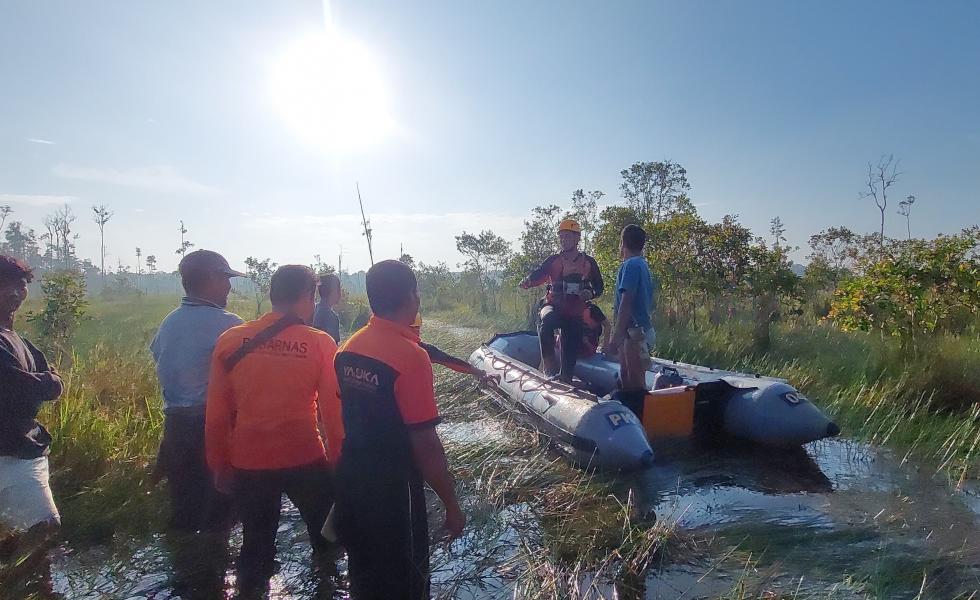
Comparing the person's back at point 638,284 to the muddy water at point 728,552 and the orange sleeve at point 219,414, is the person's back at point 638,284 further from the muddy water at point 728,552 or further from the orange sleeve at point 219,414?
the orange sleeve at point 219,414

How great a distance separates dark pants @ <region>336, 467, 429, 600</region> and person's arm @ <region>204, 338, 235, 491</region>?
69 centimetres

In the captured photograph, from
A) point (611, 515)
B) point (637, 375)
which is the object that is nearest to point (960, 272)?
point (637, 375)

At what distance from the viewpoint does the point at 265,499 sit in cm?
244

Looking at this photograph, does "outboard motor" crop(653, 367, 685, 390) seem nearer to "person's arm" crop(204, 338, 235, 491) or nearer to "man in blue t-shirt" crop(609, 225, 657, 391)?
"man in blue t-shirt" crop(609, 225, 657, 391)

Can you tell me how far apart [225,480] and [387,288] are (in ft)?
3.95

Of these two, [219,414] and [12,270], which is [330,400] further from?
[12,270]

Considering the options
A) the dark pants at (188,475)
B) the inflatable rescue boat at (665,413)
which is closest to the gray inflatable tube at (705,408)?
the inflatable rescue boat at (665,413)

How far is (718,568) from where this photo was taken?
307 cm

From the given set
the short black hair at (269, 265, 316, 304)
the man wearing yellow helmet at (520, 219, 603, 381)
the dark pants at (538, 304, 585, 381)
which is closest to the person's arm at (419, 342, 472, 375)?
the short black hair at (269, 265, 316, 304)

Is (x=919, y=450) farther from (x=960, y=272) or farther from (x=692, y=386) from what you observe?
(x=960, y=272)

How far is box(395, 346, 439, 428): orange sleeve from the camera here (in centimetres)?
186

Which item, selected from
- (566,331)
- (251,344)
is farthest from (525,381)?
(251,344)

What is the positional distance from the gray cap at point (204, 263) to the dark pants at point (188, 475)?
708 millimetres

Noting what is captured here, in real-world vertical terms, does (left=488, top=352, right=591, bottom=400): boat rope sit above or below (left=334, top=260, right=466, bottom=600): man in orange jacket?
below
